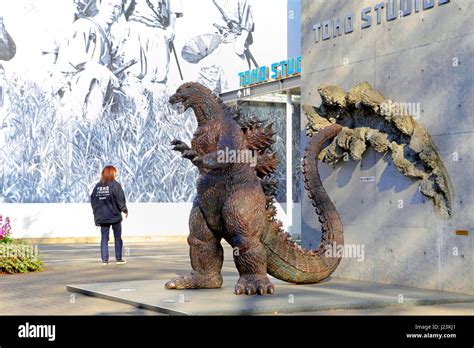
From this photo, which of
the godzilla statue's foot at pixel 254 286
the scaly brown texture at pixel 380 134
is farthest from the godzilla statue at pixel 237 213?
the scaly brown texture at pixel 380 134

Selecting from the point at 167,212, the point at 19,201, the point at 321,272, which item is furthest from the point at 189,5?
the point at 321,272

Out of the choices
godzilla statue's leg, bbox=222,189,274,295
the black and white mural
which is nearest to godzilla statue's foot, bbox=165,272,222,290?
godzilla statue's leg, bbox=222,189,274,295

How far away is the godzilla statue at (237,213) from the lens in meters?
9.32

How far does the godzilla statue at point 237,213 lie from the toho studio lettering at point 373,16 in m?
2.70

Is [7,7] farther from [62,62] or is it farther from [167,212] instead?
[167,212]

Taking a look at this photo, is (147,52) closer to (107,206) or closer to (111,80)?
(111,80)

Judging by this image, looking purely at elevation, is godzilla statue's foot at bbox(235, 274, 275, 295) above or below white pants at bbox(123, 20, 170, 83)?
below

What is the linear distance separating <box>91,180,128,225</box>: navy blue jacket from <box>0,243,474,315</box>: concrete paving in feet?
2.93

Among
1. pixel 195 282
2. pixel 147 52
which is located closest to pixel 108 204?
pixel 195 282

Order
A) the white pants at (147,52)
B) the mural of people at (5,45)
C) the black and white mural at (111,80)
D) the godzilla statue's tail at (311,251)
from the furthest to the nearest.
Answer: the white pants at (147,52) < the black and white mural at (111,80) < the mural of people at (5,45) < the godzilla statue's tail at (311,251)

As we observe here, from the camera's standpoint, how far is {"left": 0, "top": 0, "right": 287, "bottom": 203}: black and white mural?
25125 millimetres

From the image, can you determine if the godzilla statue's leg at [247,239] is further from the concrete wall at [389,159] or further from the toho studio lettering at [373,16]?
the toho studio lettering at [373,16]

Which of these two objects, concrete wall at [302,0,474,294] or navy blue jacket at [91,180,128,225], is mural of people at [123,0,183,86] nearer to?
navy blue jacket at [91,180,128,225]

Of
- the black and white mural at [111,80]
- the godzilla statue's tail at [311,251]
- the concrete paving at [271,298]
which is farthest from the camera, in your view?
the black and white mural at [111,80]
